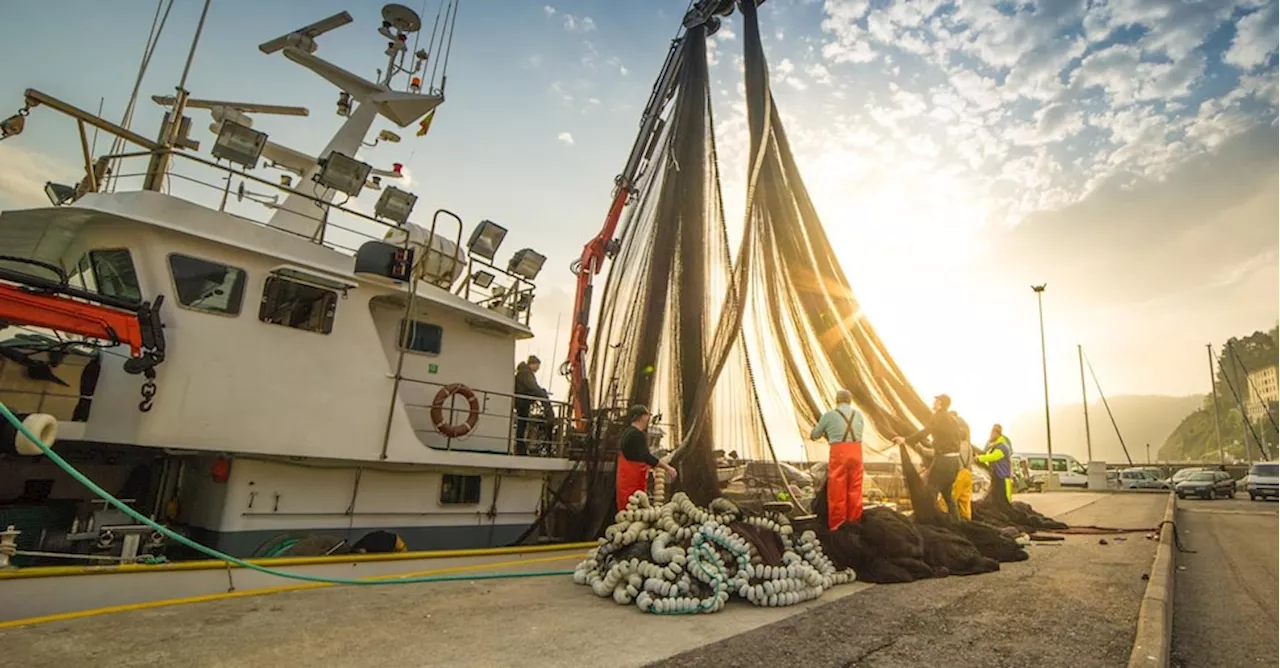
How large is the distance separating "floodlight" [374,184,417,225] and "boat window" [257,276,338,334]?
5.98 feet

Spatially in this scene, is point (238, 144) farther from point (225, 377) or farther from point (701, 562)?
point (701, 562)

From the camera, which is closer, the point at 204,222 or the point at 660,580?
the point at 660,580

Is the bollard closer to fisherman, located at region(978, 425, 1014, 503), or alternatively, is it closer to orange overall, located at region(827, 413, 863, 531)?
orange overall, located at region(827, 413, 863, 531)

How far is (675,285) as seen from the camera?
7.14 m

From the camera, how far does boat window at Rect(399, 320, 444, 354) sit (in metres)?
8.27

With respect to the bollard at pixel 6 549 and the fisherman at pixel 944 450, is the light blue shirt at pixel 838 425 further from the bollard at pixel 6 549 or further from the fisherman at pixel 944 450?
the bollard at pixel 6 549

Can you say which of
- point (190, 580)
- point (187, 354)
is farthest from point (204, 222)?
point (190, 580)

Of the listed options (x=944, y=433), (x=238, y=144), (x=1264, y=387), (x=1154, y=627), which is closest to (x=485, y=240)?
(x=238, y=144)

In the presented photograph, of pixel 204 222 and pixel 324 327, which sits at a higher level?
pixel 204 222

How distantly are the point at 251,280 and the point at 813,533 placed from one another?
21.1 ft

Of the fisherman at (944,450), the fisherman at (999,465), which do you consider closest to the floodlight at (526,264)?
the fisherman at (944,450)

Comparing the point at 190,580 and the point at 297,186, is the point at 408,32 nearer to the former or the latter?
the point at 297,186

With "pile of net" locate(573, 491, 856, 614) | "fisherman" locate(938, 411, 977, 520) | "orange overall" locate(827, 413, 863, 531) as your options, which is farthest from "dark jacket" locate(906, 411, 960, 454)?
"pile of net" locate(573, 491, 856, 614)

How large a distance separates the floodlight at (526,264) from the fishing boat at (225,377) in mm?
1446
